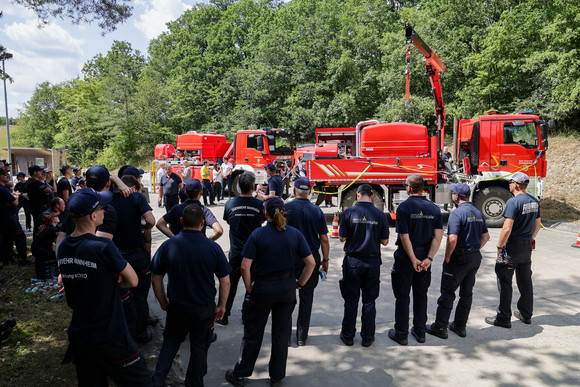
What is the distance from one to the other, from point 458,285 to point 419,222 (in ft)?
2.91

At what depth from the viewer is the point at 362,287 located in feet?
14.0

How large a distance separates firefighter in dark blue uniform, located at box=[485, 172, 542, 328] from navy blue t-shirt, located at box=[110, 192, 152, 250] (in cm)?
420

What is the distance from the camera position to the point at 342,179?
1073cm

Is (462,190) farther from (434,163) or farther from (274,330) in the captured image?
(434,163)

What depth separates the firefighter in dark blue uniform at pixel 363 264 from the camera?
13.8 feet

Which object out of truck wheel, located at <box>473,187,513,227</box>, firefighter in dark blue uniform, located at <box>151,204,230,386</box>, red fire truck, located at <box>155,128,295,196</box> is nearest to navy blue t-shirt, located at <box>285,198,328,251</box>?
firefighter in dark blue uniform, located at <box>151,204,230,386</box>

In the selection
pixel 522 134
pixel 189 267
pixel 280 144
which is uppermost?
pixel 280 144

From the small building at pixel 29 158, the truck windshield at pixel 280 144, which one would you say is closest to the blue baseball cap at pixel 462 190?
the truck windshield at pixel 280 144

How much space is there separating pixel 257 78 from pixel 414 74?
13026mm

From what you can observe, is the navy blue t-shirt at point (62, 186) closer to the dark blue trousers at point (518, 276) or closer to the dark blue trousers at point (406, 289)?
the dark blue trousers at point (406, 289)

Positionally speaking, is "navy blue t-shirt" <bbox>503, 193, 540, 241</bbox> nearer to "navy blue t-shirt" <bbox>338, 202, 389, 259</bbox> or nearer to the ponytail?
"navy blue t-shirt" <bbox>338, 202, 389, 259</bbox>

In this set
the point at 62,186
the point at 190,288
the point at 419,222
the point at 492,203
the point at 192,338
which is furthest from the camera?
the point at 492,203

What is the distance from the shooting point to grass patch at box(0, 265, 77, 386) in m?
3.66

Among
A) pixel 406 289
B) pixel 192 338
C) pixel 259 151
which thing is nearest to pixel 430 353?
pixel 406 289
